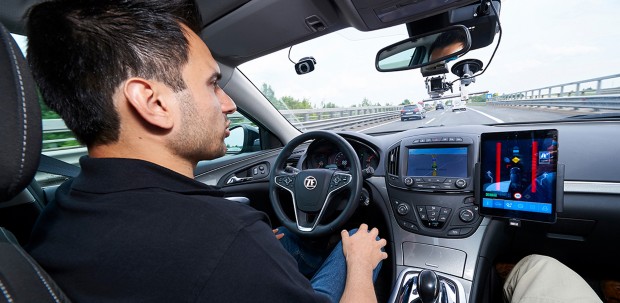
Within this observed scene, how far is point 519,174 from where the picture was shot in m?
1.78

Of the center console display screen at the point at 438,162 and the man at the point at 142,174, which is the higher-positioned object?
the man at the point at 142,174

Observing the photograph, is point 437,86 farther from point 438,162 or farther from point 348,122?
point 348,122

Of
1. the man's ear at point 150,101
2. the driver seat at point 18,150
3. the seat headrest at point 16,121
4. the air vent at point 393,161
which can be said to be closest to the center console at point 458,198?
the air vent at point 393,161

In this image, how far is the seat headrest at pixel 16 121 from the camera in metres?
0.75

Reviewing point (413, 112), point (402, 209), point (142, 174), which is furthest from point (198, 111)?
point (413, 112)

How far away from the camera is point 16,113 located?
764mm

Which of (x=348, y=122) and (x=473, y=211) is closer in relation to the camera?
(x=473, y=211)

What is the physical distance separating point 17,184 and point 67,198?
14 cm

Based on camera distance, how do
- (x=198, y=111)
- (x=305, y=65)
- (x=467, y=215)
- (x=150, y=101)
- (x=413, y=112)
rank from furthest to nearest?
(x=413, y=112)
(x=305, y=65)
(x=467, y=215)
(x=198, y=111)
(x=150, y=101)

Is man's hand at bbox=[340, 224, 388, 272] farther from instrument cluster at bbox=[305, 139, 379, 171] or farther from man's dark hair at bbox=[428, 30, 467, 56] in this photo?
man's dark hair at bbox=[428, 30, 467, 56]

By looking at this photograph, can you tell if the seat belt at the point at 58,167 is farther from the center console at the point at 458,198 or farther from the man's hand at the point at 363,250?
the center console at the point at 458,198

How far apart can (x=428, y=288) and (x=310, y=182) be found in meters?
1.08

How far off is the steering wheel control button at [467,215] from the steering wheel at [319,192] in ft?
2.26

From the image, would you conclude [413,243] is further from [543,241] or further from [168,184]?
[168,184]
